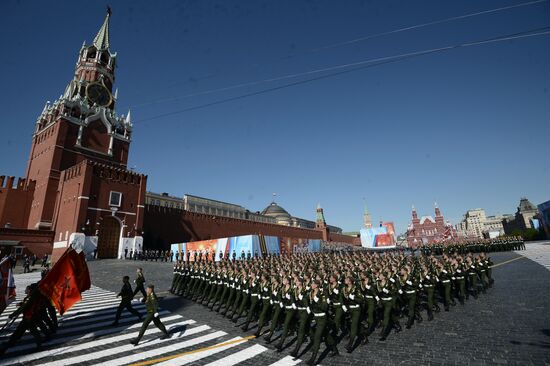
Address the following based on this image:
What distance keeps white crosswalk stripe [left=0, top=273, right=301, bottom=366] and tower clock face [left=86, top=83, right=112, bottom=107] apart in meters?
45.1

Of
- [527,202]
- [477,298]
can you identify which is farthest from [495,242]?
[527,202]

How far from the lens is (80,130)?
41.2 m

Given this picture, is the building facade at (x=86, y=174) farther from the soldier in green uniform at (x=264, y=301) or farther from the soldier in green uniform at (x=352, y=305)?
the soldier in green uniform at (x=352, y=305)

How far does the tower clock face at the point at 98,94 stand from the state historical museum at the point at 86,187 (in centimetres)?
16

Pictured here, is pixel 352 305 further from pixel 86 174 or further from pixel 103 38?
pixel 103 38

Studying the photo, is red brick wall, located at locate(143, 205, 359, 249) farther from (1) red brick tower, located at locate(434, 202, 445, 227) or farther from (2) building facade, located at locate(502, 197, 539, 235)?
(2) building facade, located at locate(502, 197, 539, 235)

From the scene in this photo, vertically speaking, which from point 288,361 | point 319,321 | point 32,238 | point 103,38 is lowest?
point 288,361

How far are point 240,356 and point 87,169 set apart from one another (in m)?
34.1

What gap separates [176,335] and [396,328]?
677cm

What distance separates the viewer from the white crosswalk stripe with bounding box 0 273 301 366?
22.2ft

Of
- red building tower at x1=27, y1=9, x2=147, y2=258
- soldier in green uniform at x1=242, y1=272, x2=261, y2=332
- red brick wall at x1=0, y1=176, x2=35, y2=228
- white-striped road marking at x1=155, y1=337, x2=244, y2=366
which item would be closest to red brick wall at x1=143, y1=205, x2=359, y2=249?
red building tower at x1=27, y1=9, x2=147, y2=258

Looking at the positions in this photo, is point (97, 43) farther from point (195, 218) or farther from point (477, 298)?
point (477, 298)

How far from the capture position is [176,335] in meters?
8.75

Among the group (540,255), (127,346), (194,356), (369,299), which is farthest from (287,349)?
(540,255)
